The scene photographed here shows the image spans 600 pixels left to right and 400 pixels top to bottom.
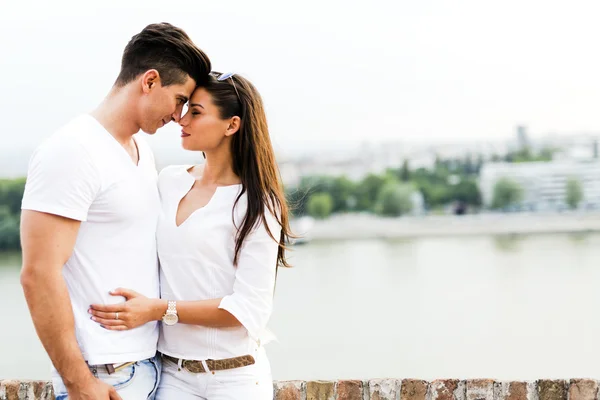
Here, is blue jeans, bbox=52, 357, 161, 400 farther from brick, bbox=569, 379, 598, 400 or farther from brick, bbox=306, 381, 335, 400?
brick, bbox=569, 379, 598, 400

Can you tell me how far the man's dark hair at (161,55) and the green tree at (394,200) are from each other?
20.2 metres

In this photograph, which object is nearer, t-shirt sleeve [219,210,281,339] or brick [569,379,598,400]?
t-shirt sleeve [219,210,281,339]

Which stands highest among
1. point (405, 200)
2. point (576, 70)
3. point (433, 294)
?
point (576, 70)

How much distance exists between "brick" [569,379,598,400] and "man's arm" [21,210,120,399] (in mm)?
1098

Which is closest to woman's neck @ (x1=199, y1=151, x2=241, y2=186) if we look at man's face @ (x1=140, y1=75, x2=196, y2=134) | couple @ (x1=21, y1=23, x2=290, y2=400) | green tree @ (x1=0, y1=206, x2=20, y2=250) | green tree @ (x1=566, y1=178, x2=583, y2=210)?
couple @ (x1=21, y1=23, x2=290, y2=400)

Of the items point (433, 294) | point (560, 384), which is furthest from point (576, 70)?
point (560, 384)

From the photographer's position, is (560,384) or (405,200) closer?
(560,384)

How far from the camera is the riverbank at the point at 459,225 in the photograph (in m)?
21.4

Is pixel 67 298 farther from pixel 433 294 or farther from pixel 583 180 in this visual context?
pixel 583 180

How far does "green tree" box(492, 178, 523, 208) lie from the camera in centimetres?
2191

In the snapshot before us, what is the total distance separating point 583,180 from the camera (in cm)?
2369

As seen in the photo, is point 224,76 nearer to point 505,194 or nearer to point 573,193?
point 505,194

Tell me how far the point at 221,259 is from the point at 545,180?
23436 millimetres

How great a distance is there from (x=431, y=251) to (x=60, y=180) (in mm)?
24251
